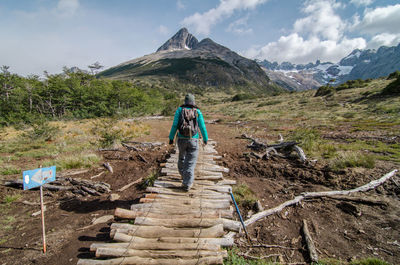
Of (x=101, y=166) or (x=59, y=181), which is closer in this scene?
(x=59, y=181)

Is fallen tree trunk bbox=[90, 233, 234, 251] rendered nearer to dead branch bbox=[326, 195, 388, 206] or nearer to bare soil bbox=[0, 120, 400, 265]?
bare soil bbox=[0, 120, 400, 265]

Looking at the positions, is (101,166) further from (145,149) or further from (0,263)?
(0,263)

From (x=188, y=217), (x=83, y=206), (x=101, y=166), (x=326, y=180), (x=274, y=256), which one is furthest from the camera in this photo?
(x=101, y=166)

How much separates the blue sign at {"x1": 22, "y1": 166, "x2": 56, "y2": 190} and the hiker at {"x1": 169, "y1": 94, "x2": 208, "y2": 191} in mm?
2655

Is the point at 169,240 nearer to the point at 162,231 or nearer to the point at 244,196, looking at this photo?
the point at 162,231

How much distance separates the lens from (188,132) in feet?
14.7

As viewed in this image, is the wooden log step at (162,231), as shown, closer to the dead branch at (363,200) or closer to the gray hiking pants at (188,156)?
the gray hiking pants at (188,156)

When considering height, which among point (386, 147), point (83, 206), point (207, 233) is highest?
point (386, 147)

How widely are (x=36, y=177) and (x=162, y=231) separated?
2691 millimetres

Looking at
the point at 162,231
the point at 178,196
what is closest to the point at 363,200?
the point at 178,196

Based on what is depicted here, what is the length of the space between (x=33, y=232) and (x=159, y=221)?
3.10 m

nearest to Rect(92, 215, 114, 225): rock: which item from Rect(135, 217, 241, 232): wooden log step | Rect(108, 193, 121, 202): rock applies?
Rect(108, 193, 121, 202): rock

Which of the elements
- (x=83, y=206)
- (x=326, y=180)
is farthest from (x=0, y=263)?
(x=326, y=180)

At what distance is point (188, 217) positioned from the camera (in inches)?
148
